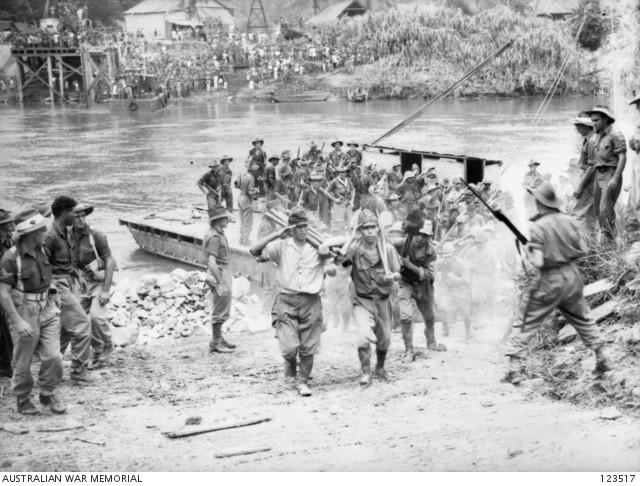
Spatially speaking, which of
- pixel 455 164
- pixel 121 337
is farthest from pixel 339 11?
pixel 121 337

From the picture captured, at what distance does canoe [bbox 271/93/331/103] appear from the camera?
38469 mm

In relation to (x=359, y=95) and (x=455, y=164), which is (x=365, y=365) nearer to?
(x=455, y=164)

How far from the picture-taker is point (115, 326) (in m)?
10.1

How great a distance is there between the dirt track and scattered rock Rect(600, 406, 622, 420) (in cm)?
5

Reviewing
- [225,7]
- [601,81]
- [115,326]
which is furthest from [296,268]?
[225,7]

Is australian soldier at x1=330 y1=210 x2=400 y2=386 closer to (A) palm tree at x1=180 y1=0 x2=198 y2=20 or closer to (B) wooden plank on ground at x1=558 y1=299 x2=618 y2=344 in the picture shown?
(B) wooden plank on ground at x1=558 y1=299 x2=618 y2=344

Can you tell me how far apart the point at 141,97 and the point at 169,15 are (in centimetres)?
1044

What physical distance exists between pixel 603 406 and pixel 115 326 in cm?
671

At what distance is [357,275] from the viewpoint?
608cm

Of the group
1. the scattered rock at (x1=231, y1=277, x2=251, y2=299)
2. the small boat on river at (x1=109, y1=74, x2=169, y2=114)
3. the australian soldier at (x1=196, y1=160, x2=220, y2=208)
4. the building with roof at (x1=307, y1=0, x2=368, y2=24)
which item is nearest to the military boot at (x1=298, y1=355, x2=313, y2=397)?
the scattered rock at (x1=231, y1=277, x2=251, y2=299)

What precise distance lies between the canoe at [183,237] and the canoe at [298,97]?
22.6 metres

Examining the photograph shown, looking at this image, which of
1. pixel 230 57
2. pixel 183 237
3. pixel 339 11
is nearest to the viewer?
pixel 183 237

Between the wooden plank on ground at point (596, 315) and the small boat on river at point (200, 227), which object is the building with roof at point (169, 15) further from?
the wooden plank on ground at point (596, 315)
